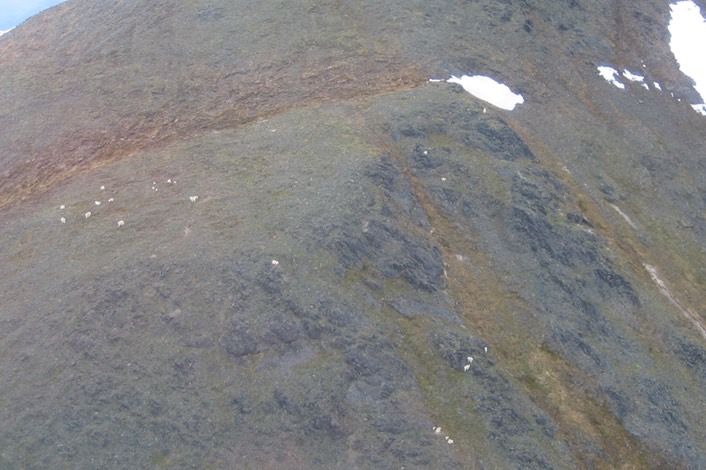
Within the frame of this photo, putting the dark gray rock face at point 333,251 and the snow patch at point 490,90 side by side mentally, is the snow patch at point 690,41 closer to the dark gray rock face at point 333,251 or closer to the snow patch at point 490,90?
the dark gray rock face at point 333,251

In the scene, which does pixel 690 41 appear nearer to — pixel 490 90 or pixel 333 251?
pixel 490 90

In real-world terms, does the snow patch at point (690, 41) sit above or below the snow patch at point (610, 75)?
below

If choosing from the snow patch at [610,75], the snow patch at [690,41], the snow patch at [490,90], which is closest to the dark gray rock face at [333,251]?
the snow patch at [490,90]

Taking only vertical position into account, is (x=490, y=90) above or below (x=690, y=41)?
above

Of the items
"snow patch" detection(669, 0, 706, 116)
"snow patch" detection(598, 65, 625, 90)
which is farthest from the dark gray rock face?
"snow patch" detection(669, 0, 706, 116)

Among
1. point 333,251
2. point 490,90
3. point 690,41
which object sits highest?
point 333,251

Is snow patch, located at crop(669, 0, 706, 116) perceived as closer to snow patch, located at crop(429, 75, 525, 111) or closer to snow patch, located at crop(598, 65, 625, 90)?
snow patch, located at crop(598, 65, 625, 90)

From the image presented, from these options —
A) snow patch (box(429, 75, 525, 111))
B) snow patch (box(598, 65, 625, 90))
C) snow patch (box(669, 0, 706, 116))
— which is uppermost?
snow patch (box(429, 75, 525, 111))

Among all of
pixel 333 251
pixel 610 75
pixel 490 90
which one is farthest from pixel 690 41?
pixel 333 251

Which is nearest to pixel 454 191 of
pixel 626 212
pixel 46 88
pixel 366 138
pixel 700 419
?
pixel 366 138

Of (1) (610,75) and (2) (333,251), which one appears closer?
(2) (333,251)
